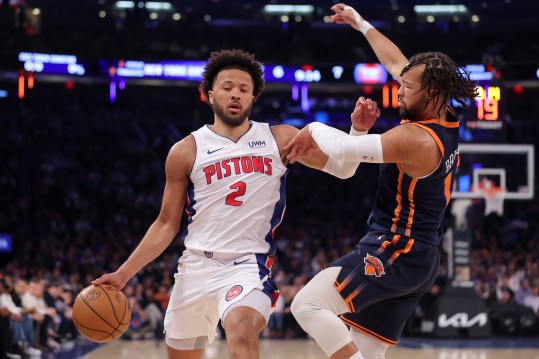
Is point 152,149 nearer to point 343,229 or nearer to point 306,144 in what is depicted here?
point 343,229

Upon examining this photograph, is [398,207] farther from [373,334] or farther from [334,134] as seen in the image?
[373,334]

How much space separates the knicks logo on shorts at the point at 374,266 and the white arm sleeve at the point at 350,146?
552 millimetres

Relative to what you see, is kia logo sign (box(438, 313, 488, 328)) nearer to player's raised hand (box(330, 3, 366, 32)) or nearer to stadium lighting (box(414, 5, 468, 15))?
stadium lighting (box(414, 5, 468, 15))

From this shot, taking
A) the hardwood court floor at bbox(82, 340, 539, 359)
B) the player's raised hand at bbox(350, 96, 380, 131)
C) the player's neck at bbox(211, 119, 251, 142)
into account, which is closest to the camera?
the player's raised hand at bbox(350, 96, 380, 131)

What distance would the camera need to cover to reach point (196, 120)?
22.8m

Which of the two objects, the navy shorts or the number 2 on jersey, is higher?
the number 2 on jersey

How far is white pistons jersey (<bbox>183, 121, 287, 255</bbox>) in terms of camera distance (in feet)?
16.6

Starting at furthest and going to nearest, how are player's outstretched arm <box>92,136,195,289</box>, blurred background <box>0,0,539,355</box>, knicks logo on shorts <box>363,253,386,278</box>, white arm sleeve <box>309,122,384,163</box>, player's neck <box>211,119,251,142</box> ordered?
blurred background <box>0,0,539,355</box> → player's neck <box>211,119,251,142</box> → player's outstretched arm <box>92,136,195,289</box> → knicks logo on shorts <box>363,253,386,278</box> → white arm sleeve <box>309,122,384,163</box>

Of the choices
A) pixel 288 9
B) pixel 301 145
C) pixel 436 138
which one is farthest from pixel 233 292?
pixel 288 9

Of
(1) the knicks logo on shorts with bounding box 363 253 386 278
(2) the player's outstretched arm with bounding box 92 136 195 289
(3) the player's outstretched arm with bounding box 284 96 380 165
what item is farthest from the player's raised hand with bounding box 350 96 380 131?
(2) the player's outstretched arm with bounding box 92 136 195 289

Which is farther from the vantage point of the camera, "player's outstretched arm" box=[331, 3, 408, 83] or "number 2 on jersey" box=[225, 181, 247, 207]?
"player's outstretched arm" box=[331, 3, 408, 83]

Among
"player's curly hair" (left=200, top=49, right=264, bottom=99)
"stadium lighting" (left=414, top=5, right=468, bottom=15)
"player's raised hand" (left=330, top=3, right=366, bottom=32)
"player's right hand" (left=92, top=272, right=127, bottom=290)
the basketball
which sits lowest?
the basketball

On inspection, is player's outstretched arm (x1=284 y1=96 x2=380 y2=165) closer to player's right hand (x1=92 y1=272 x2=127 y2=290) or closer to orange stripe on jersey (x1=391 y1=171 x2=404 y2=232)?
orange stripe on jersey (x1=391 y1=171 x2=404 y2=232)

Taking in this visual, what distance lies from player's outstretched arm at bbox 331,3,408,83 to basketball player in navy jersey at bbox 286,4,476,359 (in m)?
0.54
